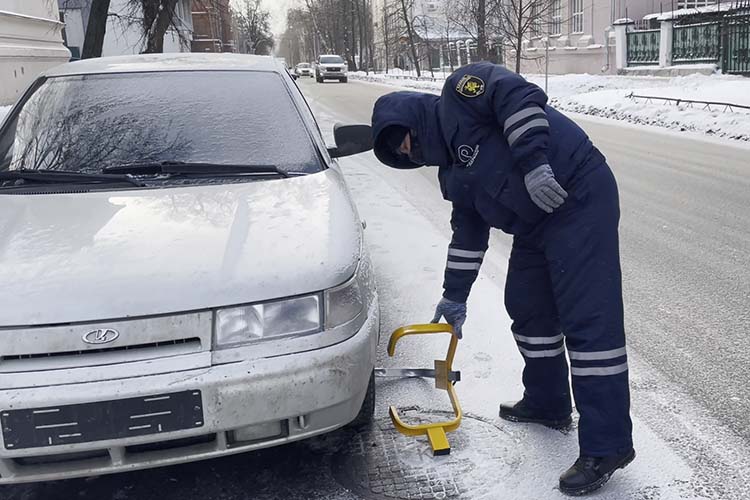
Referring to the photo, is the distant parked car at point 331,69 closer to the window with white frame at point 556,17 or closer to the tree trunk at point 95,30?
A: the window with white frame at point 556,17

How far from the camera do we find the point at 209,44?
5869cm

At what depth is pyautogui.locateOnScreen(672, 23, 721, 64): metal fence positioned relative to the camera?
2316cm

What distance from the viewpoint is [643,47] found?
27.3 meters

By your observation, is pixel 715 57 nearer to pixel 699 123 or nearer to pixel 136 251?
pixel 699 123

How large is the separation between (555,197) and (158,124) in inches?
85.7

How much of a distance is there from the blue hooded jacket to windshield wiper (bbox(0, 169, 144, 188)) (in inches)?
50.5

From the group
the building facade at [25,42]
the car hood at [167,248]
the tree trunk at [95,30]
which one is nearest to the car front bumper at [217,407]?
the car hood at [167,248]

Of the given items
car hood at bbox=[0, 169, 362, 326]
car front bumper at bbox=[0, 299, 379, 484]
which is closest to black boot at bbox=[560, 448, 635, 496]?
car front bumper at bbox=[0, 299, 379, 484]

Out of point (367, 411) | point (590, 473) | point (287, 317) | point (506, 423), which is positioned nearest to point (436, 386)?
point (506, 423)

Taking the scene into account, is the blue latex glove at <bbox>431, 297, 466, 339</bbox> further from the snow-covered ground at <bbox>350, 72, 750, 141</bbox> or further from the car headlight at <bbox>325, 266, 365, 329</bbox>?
the snow-covered ground at <bbox>350, 72, 750, 141</bbox>

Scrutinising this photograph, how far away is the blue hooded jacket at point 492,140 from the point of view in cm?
254

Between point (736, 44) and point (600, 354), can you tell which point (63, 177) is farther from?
point (736, 44)

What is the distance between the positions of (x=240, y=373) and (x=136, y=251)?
0.62 meters

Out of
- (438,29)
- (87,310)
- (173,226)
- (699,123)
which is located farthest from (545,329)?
(438,29)
